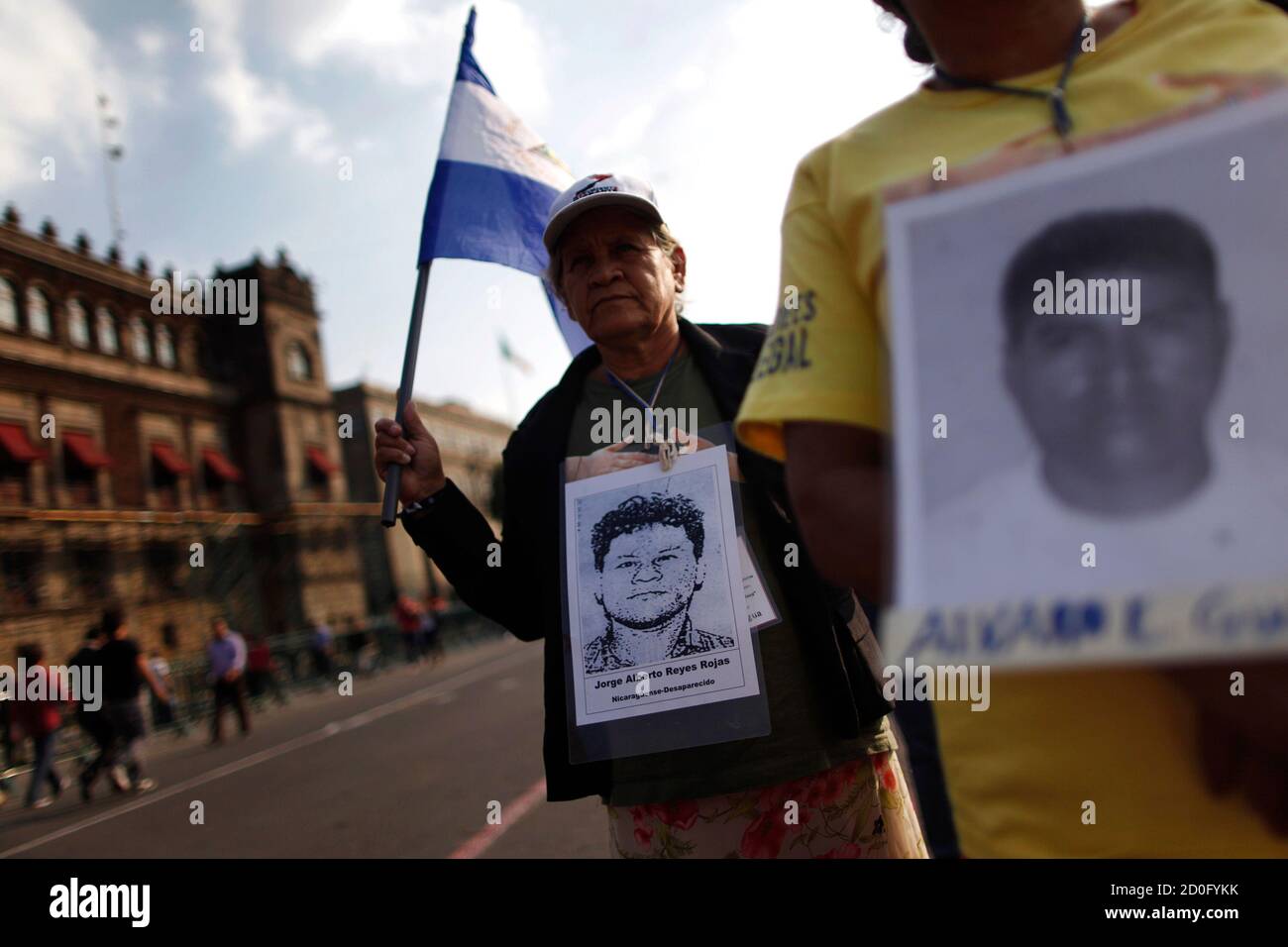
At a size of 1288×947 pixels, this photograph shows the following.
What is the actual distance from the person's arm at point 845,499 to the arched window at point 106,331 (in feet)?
116

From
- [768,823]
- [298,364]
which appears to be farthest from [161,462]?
[768,823]

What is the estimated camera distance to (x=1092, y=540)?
64 centimetres

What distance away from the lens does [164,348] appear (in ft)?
112

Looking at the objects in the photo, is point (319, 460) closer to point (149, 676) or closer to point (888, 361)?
point (149, 676)

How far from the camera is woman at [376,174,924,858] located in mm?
1605

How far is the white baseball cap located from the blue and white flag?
0.66 m

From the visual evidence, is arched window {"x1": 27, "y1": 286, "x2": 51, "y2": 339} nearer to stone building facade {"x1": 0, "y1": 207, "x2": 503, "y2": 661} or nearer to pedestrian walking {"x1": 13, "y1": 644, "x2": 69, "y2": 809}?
stone building facade {"x1": 0, "y1": 207, "x2": 503, "y2": 661}

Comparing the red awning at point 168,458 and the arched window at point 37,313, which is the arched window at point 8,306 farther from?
the red awning at point 168,458

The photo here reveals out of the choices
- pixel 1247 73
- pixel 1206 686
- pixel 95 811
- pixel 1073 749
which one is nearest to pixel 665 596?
pixel 1073 749

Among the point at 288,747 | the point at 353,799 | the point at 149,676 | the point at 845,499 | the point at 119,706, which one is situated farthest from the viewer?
the point at 288,747

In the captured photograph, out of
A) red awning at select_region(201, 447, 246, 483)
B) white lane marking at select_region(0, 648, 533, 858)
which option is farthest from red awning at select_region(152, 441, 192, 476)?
white lane marking at select_region(0, 648, 533, 858)

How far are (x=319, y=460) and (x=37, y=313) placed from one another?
12518 millimetres
